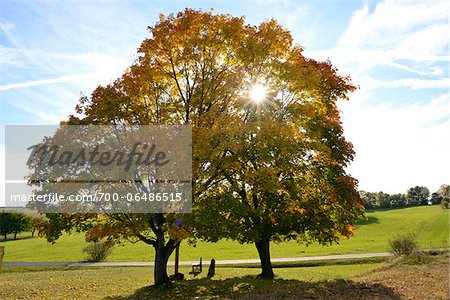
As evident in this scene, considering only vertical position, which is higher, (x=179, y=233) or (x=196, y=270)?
(x=179, y=233)

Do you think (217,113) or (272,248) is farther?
(272,248)

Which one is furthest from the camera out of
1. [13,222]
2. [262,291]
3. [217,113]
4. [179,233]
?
[13,222]

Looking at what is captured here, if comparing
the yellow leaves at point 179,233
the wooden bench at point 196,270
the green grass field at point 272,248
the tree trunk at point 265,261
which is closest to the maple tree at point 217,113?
the yellow leaves at point 179,233

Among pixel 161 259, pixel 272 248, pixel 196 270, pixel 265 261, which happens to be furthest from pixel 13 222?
pixel 265 261

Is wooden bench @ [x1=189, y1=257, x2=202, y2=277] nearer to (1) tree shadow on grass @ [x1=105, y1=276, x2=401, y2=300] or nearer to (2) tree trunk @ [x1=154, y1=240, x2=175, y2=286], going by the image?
(1) tree shadow on grass @ [x1=105, y1=276, x2=401, y2=300]

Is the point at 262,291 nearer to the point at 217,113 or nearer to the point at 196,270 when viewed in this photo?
the point at 217,113

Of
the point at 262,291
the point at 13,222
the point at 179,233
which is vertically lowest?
the point at 13,222

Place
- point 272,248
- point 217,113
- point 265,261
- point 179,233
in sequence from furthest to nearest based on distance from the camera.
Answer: point 272,248 < point 265,261 < point 217,113 < point 179,233

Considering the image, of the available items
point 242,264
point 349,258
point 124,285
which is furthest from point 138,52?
point 349,258

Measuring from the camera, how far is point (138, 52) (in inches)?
760

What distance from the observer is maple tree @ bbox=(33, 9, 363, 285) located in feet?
59.4

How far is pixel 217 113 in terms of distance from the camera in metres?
20.0

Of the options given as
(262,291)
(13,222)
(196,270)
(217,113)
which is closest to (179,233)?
(262,291)

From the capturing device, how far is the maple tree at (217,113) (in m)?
18.1
